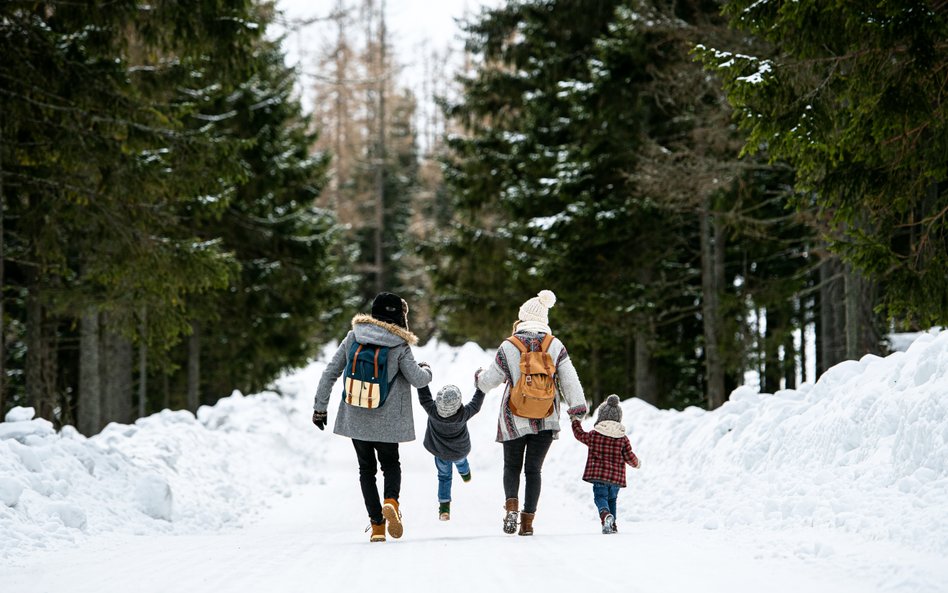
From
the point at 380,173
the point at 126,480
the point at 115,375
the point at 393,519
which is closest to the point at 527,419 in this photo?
the point at 393,519

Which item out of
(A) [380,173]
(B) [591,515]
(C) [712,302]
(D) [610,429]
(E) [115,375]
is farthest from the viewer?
(A) [380,173]

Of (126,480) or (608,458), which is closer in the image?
(608,458)

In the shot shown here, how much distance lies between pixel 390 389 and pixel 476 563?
207cm

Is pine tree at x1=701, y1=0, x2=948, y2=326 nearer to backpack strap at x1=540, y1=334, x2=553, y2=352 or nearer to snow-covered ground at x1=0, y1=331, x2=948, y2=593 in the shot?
snow-covered ground at x1=0, y1=331, x2=948, y2=593

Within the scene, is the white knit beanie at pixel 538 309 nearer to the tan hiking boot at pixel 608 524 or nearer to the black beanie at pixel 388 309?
the black beanie at pixel 388 309

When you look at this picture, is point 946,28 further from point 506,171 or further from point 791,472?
point 506,171

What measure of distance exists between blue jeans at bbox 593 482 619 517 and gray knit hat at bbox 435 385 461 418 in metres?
1.47

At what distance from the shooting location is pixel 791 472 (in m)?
6.98

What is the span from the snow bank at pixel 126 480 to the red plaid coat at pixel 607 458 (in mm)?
4143

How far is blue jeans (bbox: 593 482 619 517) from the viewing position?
7.39 meters

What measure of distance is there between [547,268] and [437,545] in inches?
433

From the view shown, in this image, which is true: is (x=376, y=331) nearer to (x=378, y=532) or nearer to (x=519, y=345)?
(x=519, y=345)

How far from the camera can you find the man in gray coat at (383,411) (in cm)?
681

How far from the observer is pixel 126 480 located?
8.34 m
